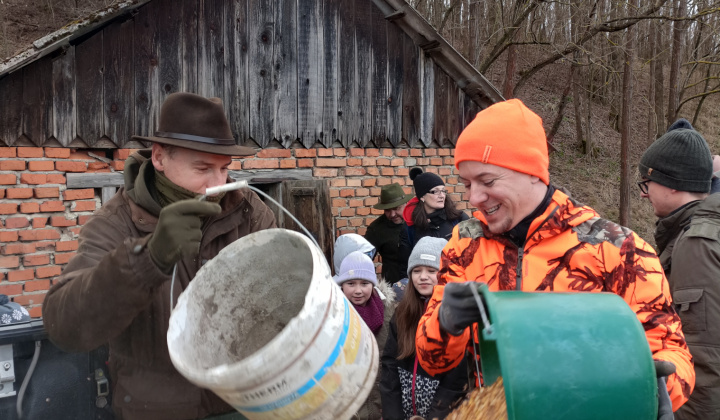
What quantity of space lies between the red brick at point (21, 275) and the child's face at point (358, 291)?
8.69 ft

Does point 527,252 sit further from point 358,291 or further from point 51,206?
point 51,206

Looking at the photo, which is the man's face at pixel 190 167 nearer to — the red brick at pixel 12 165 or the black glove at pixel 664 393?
the black glove at pixel 664 393

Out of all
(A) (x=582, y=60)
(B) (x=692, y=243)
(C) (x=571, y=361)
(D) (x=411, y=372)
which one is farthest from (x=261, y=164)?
(A) (x=582, y=60)

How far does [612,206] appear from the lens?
13180 millimetres

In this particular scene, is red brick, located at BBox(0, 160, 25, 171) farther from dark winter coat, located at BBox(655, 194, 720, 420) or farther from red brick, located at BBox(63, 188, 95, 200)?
dark winter coat, located at BBox(655, 194, 720, 420)

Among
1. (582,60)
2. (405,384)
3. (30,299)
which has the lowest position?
(405,384)

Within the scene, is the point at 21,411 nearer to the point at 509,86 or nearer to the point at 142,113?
the point at 142,113

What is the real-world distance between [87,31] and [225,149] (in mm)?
3318

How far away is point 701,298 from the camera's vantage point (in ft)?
9.05

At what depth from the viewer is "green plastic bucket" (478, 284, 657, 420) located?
1.38 m

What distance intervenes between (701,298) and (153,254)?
252 centimetres

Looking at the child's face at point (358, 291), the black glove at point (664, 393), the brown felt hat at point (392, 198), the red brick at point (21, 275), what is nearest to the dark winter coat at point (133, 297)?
the black glove at point (664, 393)

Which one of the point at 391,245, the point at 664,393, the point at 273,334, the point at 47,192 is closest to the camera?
the point at 664,393

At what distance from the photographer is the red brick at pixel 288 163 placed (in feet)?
19.1
